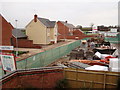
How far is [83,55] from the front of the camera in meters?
16.2

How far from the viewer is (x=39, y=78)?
7770 mm

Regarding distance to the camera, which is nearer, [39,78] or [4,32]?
[39,78]

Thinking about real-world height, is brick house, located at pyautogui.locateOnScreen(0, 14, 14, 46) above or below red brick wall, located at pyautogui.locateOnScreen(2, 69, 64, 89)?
A: above

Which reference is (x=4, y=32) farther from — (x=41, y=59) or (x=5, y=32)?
(x=41, y=59)

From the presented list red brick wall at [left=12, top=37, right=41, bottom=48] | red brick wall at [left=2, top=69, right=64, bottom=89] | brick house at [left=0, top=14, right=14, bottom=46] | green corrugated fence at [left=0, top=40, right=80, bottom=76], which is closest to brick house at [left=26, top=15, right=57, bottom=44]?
red brick wall at [left=12, top=37, right=41, bottom=48]

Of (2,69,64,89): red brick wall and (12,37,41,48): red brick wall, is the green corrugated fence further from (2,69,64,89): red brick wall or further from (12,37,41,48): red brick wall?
(12,37,41,48): red brick wall

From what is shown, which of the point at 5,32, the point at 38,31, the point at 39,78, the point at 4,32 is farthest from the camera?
the point at 38,31

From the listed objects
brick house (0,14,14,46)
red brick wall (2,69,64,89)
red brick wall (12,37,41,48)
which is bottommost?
red brick wall (2,69,64,89)

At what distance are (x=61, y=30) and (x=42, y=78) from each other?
5100 centimetres

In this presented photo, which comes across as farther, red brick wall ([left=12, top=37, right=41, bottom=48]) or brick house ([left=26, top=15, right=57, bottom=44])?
brick house ([left=26, top=15, right=57, bottom=44])

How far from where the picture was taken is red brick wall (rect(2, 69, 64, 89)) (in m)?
7.55

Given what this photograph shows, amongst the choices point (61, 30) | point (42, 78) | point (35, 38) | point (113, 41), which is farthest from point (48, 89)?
point (61, 30)

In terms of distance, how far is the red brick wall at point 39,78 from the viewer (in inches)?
297

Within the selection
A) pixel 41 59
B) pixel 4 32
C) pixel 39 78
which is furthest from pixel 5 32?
pixel 39 78
